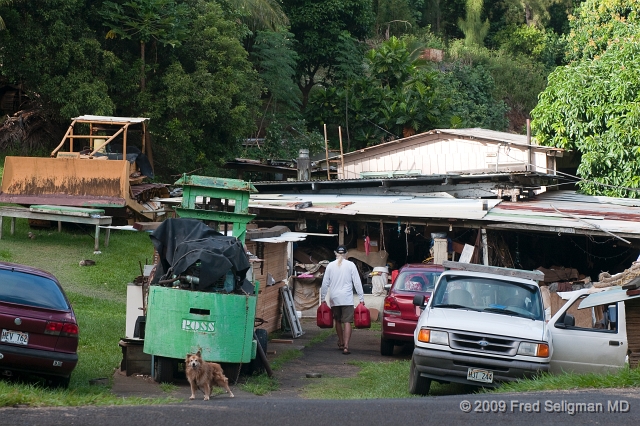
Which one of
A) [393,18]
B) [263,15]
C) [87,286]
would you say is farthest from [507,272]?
[393,18]

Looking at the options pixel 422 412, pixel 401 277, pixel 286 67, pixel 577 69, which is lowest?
pixel 422 412

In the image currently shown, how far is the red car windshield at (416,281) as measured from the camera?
16.0 metres

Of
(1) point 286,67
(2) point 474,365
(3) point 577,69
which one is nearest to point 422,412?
(2) point 474,365

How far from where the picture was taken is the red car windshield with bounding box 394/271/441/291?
16031 mm

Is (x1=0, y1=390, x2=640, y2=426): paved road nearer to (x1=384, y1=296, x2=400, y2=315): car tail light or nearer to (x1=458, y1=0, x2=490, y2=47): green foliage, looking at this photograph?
(x1=384, y1=296, x2=400, y2=315): car tail light

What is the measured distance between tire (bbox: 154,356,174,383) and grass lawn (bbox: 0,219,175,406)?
0.75 meters

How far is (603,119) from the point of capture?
25844mm

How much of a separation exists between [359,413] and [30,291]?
14.5ft

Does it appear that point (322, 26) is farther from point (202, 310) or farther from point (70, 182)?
point (202, 310)

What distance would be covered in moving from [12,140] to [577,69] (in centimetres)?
1839

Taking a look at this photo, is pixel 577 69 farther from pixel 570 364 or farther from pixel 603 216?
pixel 570 364

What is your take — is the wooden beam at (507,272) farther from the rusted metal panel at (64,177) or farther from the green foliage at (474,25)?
the green foliage at (474,25)

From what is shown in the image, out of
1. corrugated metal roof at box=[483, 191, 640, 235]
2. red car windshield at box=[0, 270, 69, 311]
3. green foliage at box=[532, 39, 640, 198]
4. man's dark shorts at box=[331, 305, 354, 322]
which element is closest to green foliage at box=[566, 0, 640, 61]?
green foliage at box=[532, 39, 640, 198]

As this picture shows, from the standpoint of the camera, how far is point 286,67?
1508 inches
